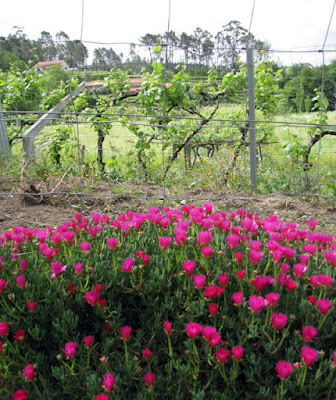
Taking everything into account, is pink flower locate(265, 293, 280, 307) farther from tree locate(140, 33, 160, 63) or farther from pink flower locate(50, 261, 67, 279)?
tree locate(140, 33, 160, 63)

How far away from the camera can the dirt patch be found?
362cm

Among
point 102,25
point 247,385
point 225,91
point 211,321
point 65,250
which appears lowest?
point 247,385

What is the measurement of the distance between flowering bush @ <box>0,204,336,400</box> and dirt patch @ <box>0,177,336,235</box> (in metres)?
1.45

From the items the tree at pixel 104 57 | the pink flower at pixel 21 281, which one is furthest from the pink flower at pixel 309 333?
the tree at pixel 104 57

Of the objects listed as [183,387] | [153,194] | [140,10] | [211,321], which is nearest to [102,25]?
[140,10]

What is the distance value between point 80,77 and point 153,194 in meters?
2.88

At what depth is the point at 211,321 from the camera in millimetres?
1684

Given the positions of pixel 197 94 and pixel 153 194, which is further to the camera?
pixel 197 94

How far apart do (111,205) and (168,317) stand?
7.60 ft

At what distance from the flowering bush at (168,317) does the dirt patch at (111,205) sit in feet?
4.77

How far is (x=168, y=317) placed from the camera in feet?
6.07

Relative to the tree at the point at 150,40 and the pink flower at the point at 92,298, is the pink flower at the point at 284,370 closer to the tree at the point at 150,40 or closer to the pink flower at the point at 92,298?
the pink flower at the point at 92,298

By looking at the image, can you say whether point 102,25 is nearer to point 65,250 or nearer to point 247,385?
point 65,250

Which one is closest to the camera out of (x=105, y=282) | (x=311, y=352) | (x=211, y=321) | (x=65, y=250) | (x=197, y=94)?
(x=311, y=352)
